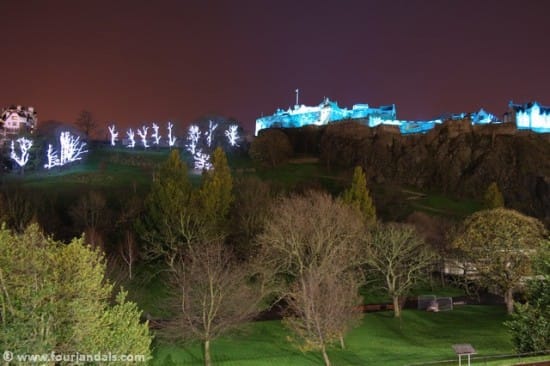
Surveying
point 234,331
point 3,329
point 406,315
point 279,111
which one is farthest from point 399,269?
point 279,111

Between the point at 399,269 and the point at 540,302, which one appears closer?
the point at 540,302

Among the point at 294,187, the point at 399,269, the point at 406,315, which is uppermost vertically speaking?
the point at 294,187

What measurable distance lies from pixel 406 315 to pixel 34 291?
35.0 metres

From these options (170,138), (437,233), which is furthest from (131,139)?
(437,233)

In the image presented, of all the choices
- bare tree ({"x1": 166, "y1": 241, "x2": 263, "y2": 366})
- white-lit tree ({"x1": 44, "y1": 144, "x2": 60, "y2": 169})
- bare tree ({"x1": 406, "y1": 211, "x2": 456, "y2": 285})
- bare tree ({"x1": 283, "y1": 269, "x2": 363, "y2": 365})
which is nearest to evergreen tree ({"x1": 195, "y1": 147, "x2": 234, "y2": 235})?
bare tree ({"x1": 406, "y1": 211, "x2": 456, "y2": 285})

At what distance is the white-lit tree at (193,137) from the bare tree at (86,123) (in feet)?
81.4

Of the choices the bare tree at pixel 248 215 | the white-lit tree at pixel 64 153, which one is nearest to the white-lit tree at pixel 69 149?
the white-lit tree at pixel 64 153

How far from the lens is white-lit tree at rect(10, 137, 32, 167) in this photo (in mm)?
96387

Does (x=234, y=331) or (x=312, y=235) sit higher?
(x=312, y=235)

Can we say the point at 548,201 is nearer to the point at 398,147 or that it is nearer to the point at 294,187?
the point at 398,147

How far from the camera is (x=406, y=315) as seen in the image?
42969mm

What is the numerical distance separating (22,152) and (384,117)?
10573 centimetres

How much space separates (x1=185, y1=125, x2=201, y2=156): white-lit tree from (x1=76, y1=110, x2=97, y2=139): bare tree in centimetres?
2480

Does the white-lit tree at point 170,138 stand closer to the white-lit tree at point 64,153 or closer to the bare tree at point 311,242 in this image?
the white-lit tree at point 64,153
